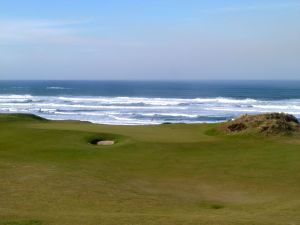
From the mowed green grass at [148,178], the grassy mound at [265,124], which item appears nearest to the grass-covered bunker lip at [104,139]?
the mowed green grass at [148,178]

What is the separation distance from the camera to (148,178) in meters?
20.7

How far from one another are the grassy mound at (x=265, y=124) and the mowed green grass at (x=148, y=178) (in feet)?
2.81

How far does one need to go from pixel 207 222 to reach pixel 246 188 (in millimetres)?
7318

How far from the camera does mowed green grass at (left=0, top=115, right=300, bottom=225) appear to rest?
13.3m

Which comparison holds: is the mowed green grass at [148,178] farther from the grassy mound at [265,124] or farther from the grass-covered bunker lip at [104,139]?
the grassy mound at [265,124]

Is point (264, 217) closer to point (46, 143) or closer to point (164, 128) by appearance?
point (46, 143)

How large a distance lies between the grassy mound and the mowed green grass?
2.81ft

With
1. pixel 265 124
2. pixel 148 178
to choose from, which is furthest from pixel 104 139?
pixel 265 124

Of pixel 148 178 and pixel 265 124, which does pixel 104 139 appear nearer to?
pixel 148 178

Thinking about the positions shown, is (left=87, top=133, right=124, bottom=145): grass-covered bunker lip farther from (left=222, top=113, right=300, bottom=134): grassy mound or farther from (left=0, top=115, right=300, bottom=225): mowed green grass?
(left=222, top=113, right=300, bottom=134): grassy mound

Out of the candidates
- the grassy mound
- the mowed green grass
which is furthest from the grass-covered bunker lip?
the grassy mound

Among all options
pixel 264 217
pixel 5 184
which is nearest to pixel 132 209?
pixel 264 217

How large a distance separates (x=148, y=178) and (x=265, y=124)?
35.8 ft

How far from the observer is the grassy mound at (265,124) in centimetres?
2833
